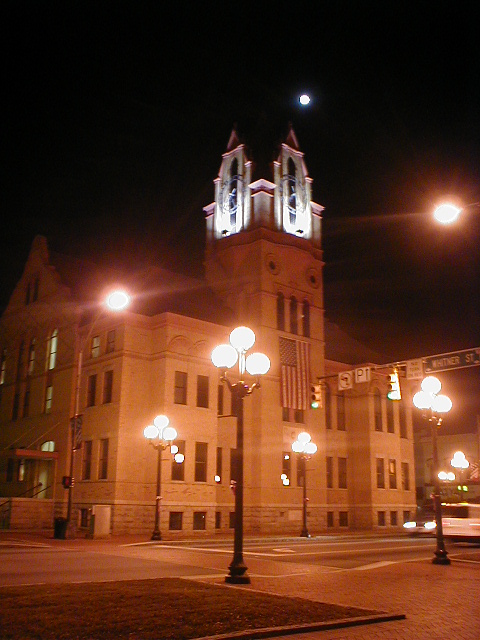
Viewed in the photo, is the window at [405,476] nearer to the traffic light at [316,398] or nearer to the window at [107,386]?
the traffic light at [316,398]

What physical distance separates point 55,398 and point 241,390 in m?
29.5

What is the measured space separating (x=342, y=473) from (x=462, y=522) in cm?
2141

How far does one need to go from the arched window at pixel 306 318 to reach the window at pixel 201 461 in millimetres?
11467

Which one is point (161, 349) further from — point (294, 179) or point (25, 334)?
point (294, 179)

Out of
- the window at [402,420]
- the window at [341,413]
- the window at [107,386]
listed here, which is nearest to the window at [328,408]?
the window at [341,413]

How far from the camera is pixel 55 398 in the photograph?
1668 inches

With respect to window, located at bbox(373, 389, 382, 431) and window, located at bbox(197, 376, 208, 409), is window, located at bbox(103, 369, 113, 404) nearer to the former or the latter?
window, located at bbox(197, 376, 208, 409)

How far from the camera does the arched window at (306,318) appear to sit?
45625 mm

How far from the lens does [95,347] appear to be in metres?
40.5

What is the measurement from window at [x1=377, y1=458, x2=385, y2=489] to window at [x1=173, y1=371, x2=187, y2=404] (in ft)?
57.4

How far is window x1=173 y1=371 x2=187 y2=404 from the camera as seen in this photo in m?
38.2

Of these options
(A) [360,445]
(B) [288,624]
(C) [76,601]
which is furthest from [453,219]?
(A) [360,445]

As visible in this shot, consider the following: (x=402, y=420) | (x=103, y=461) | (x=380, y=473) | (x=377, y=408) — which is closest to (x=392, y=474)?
(x=380, y=473)

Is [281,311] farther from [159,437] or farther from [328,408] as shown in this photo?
[159,437]
